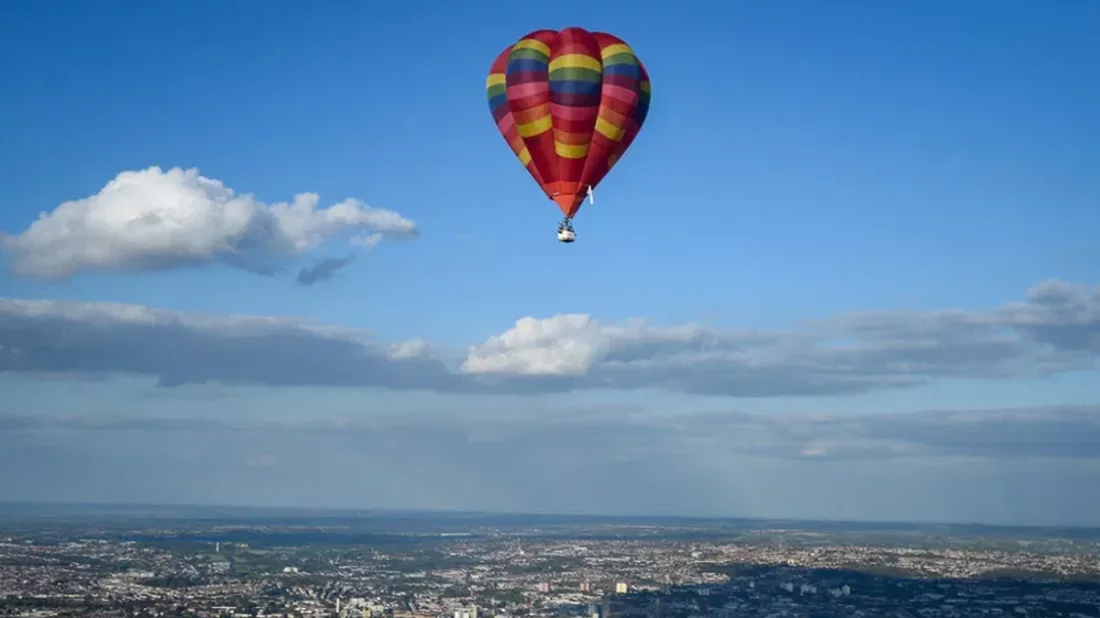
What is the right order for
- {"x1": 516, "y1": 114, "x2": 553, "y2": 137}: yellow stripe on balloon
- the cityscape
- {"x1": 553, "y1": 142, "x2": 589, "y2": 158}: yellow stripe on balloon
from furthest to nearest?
the cityscape → {"x1": 516, "y1": 114, "x2": 553, "y2": 137}: yellow stripe on balloon → {"x1": 553, "y1": 142, "x2": 589, "y2": 158}: yellow stripe on balloon

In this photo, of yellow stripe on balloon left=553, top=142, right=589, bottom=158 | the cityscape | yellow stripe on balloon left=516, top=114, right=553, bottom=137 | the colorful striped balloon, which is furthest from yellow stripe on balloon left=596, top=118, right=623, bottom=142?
the cityscape

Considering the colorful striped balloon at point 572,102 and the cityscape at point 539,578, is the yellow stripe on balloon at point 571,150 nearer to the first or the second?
the colorful striped balloon at point 572,102

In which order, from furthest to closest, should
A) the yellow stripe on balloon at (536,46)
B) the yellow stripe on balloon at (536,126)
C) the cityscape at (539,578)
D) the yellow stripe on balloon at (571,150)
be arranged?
the cityscape at (539,578) < the yellow stripe on balloon at (536,46) < the yellow stripe on balloon at (536,126) < the yellow stripe on balloon at (571,150)

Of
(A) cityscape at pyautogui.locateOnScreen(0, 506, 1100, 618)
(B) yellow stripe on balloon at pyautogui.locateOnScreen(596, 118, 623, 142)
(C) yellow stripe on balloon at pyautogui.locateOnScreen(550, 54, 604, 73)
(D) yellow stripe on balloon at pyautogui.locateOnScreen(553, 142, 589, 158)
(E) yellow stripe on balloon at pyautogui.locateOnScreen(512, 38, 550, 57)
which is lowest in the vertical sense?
(A) cityscape at pyautogui.locateOnScreen(0, 506, 1100, 618)

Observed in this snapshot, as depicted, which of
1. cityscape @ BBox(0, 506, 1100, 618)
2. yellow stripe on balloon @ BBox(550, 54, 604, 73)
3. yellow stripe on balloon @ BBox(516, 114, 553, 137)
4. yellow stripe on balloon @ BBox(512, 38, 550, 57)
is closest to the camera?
yellow stripe on balloon @ BBox(550, 54, 604, 73)

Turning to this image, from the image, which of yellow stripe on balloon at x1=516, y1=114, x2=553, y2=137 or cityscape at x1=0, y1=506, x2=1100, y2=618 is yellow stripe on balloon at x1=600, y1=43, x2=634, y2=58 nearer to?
yellow stripe on balloon at x1=516, y1=114, x2=553, y2=137

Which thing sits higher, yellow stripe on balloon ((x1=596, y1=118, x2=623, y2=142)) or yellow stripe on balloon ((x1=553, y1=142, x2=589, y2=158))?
yellow stripe on balloon ((x1=596, y1=118, x2=623, y2=142))

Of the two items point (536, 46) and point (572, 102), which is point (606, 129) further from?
point (536, 46)

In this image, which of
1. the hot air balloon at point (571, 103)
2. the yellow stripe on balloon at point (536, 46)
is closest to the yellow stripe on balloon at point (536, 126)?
the hot air balloon at point (571, 103)
